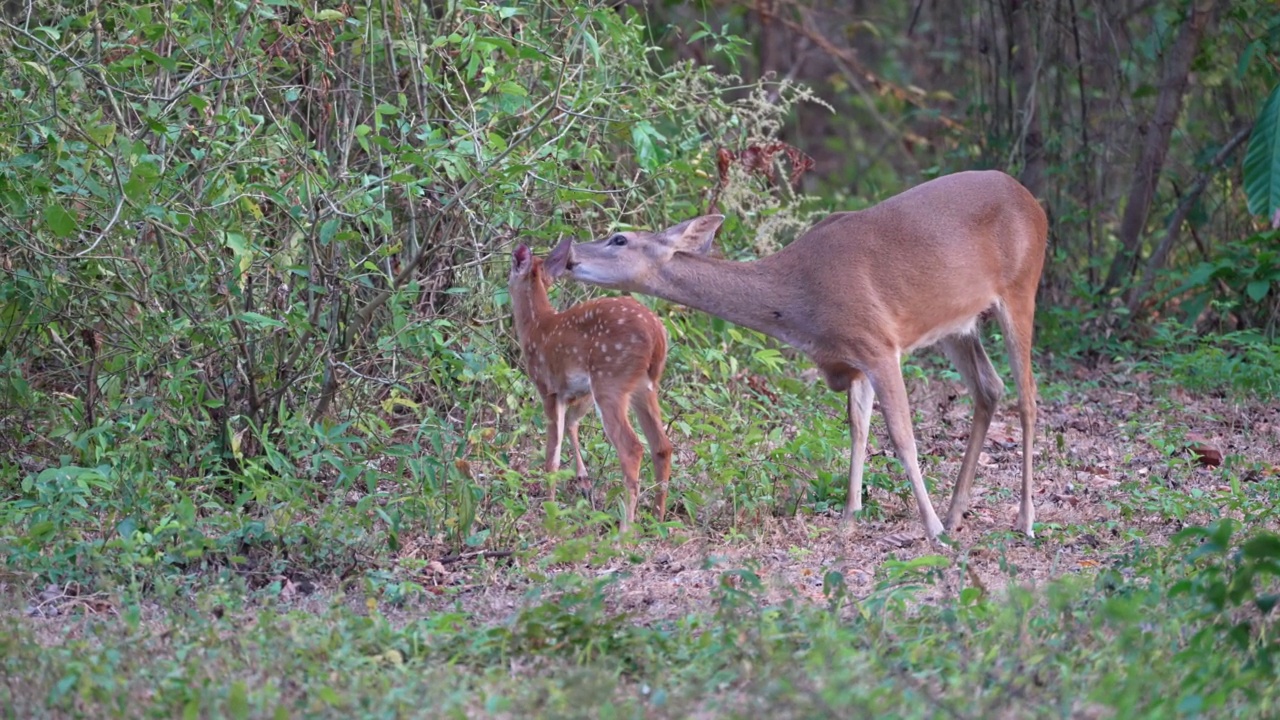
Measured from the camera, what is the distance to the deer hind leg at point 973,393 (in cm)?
667

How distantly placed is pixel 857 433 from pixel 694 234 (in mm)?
1177

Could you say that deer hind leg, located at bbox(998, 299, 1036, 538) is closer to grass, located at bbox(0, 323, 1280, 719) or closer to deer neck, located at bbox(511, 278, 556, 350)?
grass, located at bbox(0, 323, 1280, 719)

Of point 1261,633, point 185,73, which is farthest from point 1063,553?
point 185,73

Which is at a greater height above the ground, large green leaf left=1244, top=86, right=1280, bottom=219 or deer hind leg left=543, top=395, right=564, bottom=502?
large green leaf left=1244, top=86, right=1280, bottom=219

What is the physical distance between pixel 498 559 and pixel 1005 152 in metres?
6.80

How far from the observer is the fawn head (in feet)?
21.8

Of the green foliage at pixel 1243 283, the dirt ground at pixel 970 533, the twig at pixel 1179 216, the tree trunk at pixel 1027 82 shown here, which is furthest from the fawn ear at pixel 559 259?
the tree trunk at pixel 1027 82

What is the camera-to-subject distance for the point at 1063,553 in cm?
595

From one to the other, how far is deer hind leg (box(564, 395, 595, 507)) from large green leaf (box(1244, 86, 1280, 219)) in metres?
4.51

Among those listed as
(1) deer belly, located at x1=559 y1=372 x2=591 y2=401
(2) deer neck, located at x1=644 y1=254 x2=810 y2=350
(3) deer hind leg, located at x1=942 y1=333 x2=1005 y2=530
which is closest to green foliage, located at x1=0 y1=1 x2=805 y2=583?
(1) deer belly, located at x1=559 y1=372 x2=591 y2=401

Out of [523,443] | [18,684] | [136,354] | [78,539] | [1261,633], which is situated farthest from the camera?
[523,443]

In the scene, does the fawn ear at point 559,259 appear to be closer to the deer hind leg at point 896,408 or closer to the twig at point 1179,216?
the deer hind leg at point 896,408

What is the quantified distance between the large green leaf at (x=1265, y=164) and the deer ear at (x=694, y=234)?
3.83 meters

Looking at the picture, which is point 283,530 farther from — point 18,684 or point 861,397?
point 861,397
